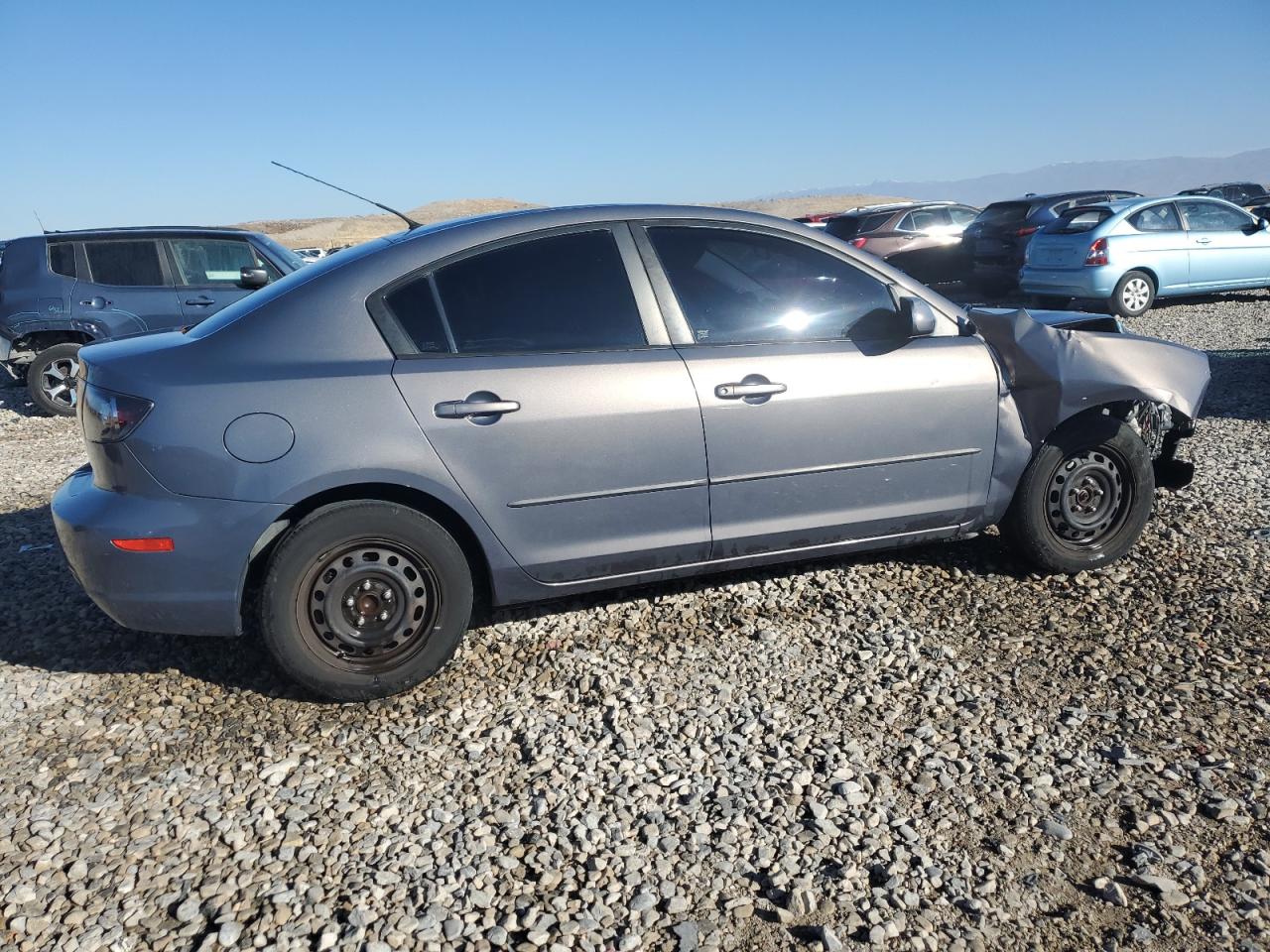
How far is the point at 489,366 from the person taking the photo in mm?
3539

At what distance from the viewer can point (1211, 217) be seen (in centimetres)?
1311

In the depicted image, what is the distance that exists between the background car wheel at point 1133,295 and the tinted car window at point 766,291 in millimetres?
10077

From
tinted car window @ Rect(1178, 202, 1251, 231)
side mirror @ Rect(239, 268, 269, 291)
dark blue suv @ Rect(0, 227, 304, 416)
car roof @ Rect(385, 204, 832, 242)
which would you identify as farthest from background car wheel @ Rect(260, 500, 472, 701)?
tinted car window @ Rect(1178, 202, 1251, 231)

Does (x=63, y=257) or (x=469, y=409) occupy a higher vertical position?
(x=63, y=257)

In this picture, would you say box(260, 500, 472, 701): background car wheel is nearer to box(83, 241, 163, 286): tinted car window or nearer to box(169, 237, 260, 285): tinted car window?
box(169, 237, 260, 285): tinted car window

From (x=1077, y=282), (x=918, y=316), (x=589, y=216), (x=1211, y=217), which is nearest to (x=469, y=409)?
(x=589, y=216)

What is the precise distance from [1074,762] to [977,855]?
24.3 inches

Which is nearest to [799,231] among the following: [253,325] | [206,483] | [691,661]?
[691,661]

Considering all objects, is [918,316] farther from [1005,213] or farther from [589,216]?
[1005,213]

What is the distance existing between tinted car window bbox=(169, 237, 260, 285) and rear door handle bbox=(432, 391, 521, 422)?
270 inches

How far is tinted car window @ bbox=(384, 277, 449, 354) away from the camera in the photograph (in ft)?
11.6

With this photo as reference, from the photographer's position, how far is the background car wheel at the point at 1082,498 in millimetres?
4312

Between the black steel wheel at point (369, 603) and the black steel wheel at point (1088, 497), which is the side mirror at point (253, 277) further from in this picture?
the black steel wheel at point (1088, 497)

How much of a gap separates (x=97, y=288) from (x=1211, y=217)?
13716mm
